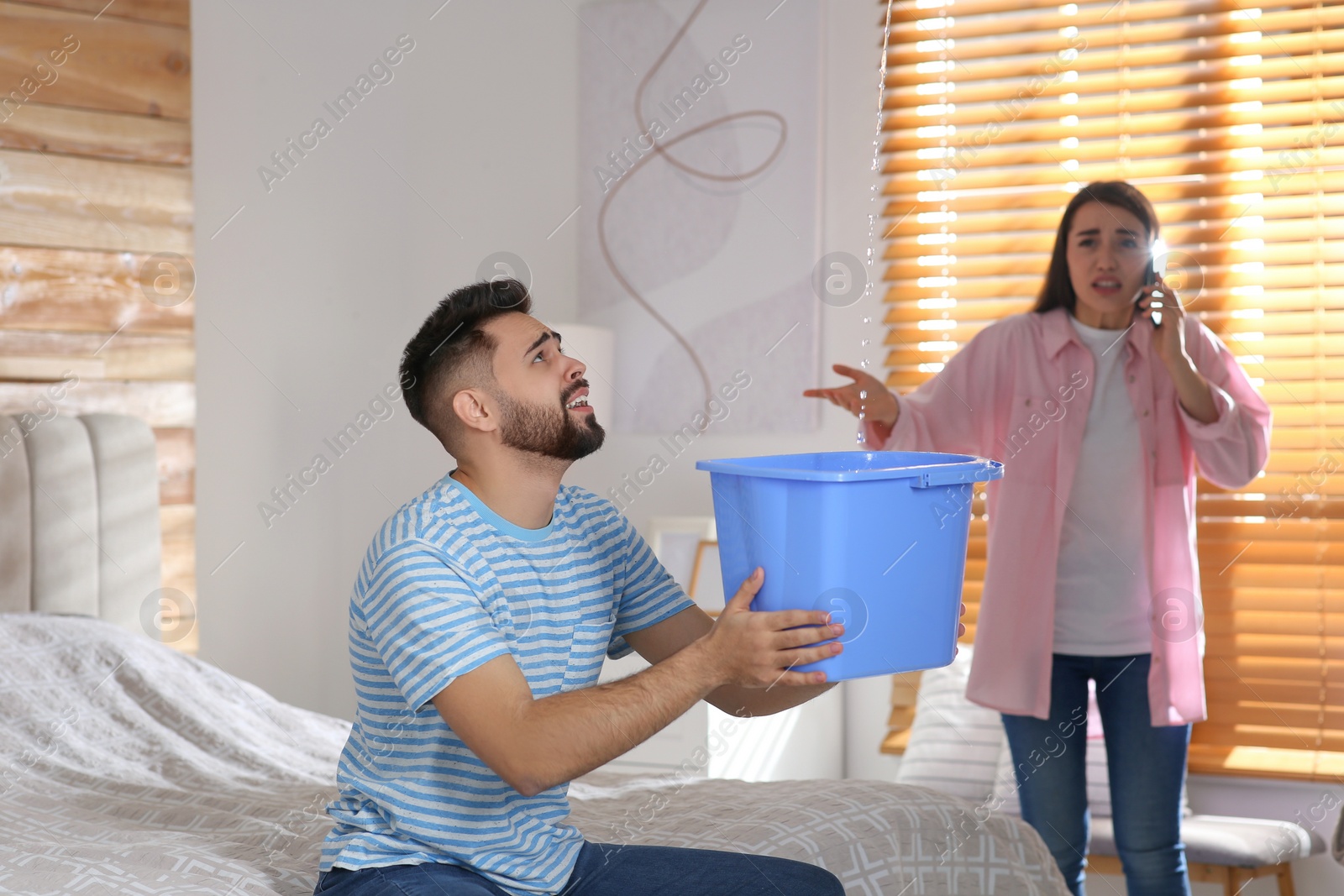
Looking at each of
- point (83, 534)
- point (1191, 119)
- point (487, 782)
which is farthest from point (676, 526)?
point (487, 782)

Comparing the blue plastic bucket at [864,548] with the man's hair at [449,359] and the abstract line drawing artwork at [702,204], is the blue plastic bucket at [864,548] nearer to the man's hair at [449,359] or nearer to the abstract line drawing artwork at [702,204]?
the man's hair at [449,359]

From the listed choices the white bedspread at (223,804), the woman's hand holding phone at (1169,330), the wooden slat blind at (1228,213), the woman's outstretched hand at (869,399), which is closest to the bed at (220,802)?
the white bedspread at (223,804)

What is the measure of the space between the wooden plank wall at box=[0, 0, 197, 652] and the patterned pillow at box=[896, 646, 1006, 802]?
1907 mm

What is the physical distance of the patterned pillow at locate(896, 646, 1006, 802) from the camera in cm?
285

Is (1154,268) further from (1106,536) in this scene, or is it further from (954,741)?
(954,741)

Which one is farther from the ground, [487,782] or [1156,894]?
[487,782]

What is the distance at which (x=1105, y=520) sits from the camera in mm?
2156

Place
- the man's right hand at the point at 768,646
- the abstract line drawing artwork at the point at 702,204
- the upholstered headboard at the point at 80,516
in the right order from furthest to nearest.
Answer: the abstract line drawing artwork at the point at 702,204
the upholstered headboard at the point at 80,516
the man's right hand at the point at 768,646

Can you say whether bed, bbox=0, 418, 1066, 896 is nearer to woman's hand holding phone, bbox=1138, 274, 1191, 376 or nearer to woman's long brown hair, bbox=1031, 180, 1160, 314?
woman's hand holding phone, bbox=1138, 274, 1191, 376

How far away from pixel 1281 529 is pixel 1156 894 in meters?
1.14

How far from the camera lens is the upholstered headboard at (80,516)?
8.66 feet

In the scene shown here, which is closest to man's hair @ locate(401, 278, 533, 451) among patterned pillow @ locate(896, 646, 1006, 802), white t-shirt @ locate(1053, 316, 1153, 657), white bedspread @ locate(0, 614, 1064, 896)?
white bedspread @ locate(0, 614, 1064, 896)

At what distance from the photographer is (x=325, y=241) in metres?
3.38

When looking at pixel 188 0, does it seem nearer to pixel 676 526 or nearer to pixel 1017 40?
pixel 676 526
